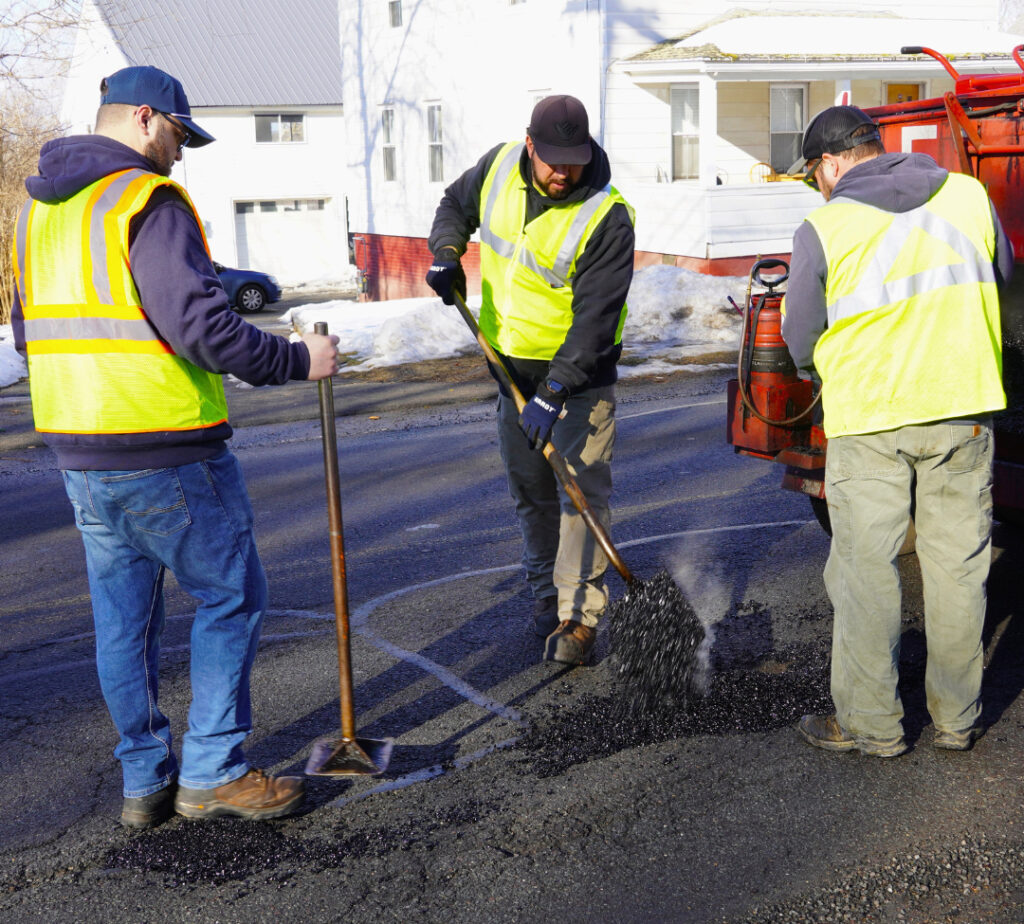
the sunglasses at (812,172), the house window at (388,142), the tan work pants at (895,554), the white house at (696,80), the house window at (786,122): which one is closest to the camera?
the tan work pants at (895,554)

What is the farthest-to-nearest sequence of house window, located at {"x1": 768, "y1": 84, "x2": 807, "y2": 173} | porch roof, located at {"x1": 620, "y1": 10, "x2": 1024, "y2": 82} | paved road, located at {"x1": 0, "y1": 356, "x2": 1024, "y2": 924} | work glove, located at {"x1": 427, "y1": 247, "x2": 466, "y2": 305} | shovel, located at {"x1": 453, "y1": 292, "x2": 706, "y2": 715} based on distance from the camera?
1. house window, located at {"x1": 768, "y1": 84, "x2": 807, "y2": 173}
2. porch roof, located at {"x1": 620, "y1": 10, "x2": 1024, "y2": 82}
3. work glove, located at {"x1": 427, "y1": 247, "x2": 466, "y2": 305}
4. shovel, located at {"x1": 453, "y1": 292, "x2": 706, "y2": 715}
5. paved road, located at {"x1": 0, "y1": 356, "x2": 1024, "y2": 924}

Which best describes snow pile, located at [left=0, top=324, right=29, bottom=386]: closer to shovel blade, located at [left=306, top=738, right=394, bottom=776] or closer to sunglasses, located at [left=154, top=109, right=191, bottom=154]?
sunglasses, located at [left=154, top=109, right=191, bottom=154]

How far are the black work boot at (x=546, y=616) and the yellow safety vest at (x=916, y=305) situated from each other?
5.66 ft

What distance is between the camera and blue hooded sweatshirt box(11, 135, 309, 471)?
123 inches

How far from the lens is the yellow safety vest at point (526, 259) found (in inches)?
177

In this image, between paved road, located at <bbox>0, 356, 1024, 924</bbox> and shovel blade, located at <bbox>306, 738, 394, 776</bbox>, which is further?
shovel blade, located at <bbox>306, 738, 394, 776</bbox>

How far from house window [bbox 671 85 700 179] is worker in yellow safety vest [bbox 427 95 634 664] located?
1563 cm

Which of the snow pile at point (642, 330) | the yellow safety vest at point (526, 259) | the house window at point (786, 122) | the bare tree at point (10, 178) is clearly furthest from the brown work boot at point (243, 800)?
the house window at point (786, 122)

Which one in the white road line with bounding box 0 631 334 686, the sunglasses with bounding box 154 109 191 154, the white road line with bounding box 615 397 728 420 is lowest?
the white road line with bounding box 0 631 334 686

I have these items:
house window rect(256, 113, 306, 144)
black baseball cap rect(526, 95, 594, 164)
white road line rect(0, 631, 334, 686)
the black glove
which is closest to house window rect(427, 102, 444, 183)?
house window rect(256, 113, 306, 144)

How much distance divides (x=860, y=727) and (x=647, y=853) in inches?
37.2

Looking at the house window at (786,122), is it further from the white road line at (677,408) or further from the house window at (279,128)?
the house window at (279,128)

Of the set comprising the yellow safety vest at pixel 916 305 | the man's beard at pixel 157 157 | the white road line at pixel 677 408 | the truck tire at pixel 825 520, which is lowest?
the white road line at pixel 677 408

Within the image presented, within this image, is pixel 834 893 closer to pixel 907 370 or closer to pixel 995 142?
pixel 907 370
